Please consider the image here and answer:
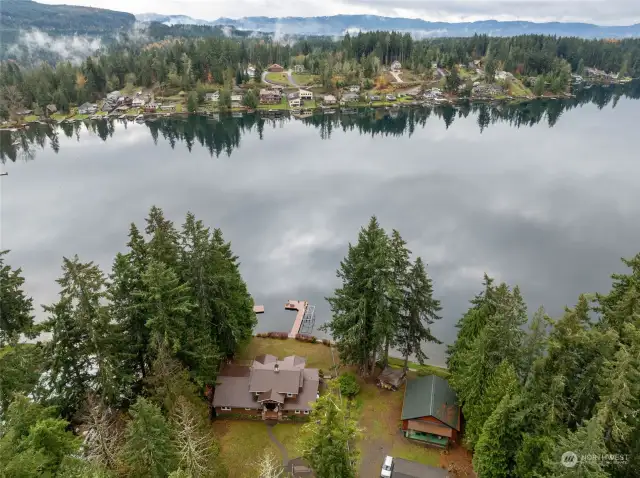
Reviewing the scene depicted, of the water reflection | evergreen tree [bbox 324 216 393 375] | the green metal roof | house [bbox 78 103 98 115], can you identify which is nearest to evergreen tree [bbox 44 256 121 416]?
evergreen tree [bbox 324 216 393 375]

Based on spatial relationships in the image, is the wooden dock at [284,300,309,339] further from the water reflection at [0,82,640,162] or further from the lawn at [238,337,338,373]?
the water reflection at [0,82,640,162]

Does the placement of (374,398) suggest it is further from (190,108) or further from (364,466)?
(190,108)

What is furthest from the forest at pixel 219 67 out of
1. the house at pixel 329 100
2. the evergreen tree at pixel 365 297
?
the evergreen tree at pixel 365 297

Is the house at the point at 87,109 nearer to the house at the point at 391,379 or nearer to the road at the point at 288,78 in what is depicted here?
the road at the point at 288,78

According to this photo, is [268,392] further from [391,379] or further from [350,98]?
[350,98]

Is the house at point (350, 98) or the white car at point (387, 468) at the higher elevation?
the house at point (350, 98)

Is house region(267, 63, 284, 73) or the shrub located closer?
the shrub
